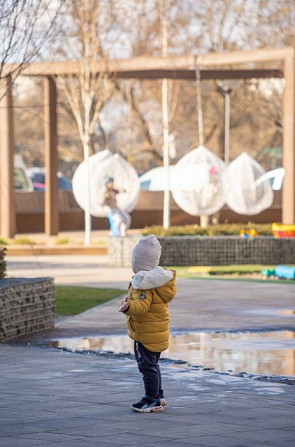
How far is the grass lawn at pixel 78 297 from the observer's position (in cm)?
1633

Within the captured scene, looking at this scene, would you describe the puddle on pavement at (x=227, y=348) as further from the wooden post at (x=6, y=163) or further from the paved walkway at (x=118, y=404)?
the wooden post at (x=6, y=163)

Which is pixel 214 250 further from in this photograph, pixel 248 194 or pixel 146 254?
pixel 146 254

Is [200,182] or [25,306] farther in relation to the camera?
[200,182]

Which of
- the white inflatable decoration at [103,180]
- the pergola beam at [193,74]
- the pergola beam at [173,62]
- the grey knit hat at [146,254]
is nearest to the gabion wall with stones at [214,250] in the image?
the pergola beam at [173,62]

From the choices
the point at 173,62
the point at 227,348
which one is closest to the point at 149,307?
the point at 227,348

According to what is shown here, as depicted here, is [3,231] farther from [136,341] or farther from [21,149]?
[21,149]

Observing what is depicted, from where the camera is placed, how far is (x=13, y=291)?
13.1 meters

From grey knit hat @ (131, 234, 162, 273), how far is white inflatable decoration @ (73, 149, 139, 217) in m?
24.6

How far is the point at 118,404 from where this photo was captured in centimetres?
877

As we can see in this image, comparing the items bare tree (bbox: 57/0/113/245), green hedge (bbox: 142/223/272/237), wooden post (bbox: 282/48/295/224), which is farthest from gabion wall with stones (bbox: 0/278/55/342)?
bare tree (bbox: 57/0/113/245)

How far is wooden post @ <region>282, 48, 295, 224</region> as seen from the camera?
1179 inches

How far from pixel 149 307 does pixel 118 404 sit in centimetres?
71

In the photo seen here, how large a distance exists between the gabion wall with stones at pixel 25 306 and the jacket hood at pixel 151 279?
4.19 m

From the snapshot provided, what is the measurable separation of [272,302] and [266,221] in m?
26.4
